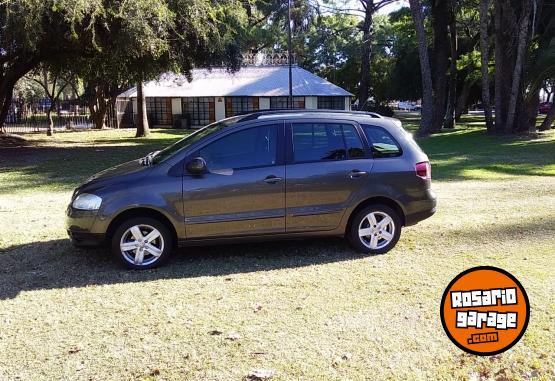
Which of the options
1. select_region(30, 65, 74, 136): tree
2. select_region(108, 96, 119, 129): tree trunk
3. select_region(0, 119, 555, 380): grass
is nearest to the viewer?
select_region(0, 119, 555, 380): grass

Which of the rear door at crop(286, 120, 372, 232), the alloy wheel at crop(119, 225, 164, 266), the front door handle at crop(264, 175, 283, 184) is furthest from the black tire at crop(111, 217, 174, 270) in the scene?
the rear door at crop(286, 120, 372, 232)

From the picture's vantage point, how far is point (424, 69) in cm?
2584

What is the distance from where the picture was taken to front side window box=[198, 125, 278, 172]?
241 inches

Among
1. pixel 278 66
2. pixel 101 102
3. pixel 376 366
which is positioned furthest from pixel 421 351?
pixel 278 66

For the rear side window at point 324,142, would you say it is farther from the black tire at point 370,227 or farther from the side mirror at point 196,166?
the side mirror at point 196,166

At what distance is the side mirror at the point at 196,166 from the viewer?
5926 mm

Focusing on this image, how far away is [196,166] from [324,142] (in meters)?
1.50

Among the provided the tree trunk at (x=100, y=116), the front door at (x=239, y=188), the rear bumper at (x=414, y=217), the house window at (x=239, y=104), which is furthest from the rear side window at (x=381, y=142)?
the house window at (x=239, y=104)

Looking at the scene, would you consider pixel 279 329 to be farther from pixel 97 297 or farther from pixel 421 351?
pixel 97 297

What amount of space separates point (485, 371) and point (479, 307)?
1.17m

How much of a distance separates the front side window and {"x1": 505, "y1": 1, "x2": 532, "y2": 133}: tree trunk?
1855 cm

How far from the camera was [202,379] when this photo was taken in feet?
12.2

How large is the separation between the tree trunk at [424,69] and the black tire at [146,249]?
2177 centimetres

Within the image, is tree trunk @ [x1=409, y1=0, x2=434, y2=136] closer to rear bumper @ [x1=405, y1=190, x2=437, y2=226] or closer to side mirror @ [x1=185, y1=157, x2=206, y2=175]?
rear bumper @ [x1=405, y1=190, x2=437, y2=226]
